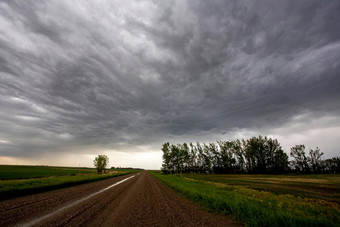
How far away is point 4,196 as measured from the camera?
10.8 meters

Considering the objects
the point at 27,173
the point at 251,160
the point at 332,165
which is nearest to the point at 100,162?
the point at 27,173

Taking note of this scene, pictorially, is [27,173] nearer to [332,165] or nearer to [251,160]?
[251,160]

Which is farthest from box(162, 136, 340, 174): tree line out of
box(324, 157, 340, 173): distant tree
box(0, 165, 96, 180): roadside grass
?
box(0, 165, 96, 180): roadside grass

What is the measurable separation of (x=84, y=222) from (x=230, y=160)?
96.9 metres

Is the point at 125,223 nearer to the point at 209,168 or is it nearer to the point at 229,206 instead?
the point at 229,206

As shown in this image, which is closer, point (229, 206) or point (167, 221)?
point (167, 221)

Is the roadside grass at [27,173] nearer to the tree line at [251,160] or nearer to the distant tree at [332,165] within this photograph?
the tree line at [251,160]

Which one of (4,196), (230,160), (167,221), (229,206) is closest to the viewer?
(167,221)

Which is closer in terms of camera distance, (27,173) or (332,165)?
(27,173)

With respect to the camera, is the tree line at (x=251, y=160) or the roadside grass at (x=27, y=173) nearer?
the roadside grass at (x=27, y=173)

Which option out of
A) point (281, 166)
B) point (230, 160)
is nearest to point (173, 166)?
point (230, 160)

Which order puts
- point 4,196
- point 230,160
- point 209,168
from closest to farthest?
point 4,196
point 230,160
point 209,168

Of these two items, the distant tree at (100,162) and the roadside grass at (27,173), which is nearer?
the roadside grass at (27,173)

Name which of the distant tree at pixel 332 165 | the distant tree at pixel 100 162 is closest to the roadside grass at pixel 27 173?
the distant tree at pixel 100 162
